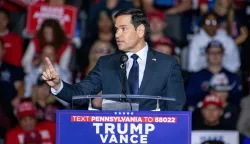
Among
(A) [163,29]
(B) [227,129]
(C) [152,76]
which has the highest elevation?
(A) [163,29]

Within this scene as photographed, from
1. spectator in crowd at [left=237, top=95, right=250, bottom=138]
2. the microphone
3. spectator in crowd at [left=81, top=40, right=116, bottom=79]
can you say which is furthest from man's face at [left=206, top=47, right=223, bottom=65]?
the microphone

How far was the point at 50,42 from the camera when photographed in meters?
9.16

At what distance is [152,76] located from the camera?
4883mm

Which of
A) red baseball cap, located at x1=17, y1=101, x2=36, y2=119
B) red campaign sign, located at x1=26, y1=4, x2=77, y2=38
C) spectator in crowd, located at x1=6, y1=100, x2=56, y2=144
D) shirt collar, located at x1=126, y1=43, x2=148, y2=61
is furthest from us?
red campaign sign, located at x1=26, y1=4, x2=77, y2=38

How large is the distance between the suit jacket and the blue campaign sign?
54 cm

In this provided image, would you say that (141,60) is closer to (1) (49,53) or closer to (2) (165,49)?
(2) (165,49)

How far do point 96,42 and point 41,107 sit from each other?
3.52 ft

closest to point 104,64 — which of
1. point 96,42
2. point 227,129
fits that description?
point 227,129

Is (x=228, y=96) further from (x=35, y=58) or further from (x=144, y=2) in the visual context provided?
(x=35, y=58)

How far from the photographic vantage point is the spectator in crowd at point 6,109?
8555 mm

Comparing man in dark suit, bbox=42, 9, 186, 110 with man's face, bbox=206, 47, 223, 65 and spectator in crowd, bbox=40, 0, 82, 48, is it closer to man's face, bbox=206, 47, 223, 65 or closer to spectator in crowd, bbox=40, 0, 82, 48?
man's face, bbox=206, 47, 223, 65

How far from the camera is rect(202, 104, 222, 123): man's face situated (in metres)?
8.14

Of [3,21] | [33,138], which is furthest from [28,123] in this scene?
[3,21]

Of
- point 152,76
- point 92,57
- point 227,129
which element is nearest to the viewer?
point 152,76
